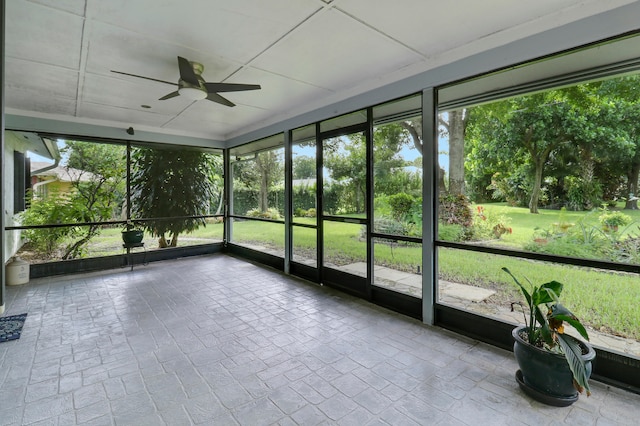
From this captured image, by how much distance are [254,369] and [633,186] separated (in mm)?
3311

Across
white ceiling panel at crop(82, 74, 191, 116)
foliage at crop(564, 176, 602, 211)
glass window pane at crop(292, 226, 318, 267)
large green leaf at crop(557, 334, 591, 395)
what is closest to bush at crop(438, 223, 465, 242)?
foliage at crop(564, 176, 602, 211)

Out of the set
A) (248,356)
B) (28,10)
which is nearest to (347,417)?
(248,356)

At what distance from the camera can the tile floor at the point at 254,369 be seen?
198cm

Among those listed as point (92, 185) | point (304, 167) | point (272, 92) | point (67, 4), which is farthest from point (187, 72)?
point (92, 185)

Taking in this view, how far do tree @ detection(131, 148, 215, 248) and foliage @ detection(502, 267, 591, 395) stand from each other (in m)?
6.72

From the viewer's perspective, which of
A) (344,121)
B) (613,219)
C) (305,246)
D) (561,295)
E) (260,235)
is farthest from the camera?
(260,235)

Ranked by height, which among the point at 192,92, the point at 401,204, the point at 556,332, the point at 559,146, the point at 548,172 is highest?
the point at 192,92

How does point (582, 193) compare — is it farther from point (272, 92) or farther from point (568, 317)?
point (272, 92)

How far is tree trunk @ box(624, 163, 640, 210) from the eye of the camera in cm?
229

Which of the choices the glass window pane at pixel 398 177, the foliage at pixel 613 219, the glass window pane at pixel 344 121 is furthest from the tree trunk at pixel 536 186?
the glass window pane at pixel 344 121

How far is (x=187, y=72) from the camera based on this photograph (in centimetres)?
302

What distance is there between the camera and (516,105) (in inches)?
116

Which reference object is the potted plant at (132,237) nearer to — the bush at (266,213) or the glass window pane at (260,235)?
the glass window pane at (260,235)

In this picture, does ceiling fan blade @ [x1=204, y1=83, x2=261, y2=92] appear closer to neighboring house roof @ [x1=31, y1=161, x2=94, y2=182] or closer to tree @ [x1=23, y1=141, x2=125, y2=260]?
tree @ [x1=23, y1=141, x2=125, y2=260]
